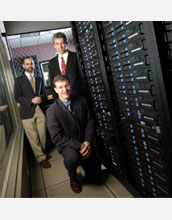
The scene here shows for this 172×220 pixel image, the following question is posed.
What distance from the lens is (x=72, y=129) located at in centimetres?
175

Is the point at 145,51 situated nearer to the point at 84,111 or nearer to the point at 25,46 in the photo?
the point at 84,111

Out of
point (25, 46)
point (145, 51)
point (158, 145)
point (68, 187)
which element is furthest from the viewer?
point (25, 46)

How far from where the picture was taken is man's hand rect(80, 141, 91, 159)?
1.67 meters

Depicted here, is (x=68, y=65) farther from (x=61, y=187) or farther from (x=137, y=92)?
(x=61, y=187)

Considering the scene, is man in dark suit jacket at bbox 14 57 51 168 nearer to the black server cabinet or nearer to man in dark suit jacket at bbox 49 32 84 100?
man in dark suit jacket at bbox 49 32 84 100

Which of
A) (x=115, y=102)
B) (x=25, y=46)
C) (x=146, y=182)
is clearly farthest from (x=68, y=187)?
(x=25, y=46)

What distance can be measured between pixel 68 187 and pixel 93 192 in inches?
12.1

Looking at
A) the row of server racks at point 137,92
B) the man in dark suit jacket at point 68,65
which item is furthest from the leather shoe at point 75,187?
the man in dark suit jacket at point 68,65

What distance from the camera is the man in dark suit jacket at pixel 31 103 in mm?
2430

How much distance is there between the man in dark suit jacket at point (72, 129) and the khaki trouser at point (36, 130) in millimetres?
853

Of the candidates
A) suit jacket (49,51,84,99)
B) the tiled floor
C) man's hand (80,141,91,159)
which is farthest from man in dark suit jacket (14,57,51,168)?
man's hand (80,141,91,159)

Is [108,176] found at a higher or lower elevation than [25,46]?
lower

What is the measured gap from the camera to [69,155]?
1.65 metres

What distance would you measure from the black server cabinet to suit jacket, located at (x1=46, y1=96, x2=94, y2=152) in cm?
10
